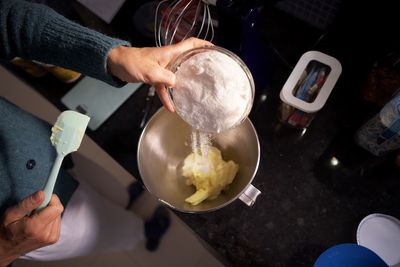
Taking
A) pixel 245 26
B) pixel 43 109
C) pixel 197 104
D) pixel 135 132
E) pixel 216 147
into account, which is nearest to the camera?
pixel 197 104

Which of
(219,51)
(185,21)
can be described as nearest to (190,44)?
(219,51)

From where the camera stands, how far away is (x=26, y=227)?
468 mm

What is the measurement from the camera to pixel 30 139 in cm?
64

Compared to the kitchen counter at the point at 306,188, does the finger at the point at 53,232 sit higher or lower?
lower

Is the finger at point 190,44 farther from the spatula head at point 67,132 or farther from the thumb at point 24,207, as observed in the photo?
the thumb at point 24,207

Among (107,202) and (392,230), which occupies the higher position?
(392,230)

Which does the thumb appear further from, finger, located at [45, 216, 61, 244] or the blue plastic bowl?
the blue plastic bowl

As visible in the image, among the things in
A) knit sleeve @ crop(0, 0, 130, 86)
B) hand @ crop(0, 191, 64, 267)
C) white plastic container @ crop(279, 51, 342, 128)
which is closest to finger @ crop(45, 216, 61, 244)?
hand @ crop(0, 191, 64, 267)

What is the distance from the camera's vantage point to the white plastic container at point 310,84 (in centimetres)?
64

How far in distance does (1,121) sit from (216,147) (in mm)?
456

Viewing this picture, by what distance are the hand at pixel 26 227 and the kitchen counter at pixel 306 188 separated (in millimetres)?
314

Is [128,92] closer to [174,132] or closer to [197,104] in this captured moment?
[174,132]

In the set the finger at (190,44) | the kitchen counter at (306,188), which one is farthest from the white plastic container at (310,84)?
the finger at (190,44)

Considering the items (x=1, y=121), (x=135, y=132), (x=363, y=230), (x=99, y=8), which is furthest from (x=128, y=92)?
(x=363, y=230)
